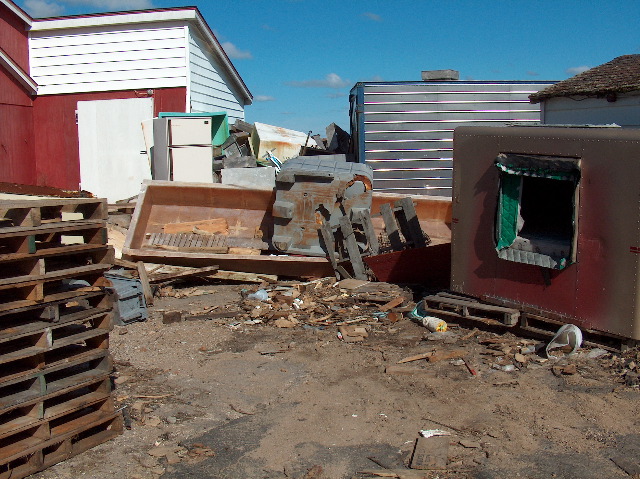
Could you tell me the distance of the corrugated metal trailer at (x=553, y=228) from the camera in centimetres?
641

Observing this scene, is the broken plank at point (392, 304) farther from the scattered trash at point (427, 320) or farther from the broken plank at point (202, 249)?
the broken plank at point (202, 249)

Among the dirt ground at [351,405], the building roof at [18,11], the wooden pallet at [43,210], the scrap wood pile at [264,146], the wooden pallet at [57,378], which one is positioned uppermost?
the building roof at [18,11]

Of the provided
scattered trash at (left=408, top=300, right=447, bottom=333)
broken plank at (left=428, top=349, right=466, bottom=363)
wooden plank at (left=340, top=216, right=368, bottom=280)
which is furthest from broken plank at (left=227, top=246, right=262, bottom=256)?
broken plank at (left=428, top=349, right=466, bottom=363)

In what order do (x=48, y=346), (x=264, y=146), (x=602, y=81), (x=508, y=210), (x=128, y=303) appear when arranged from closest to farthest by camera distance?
1. (x=48, y=346)
2. (x=508, y=210)
3. (x=128, y=303)
4. (x=602, y=81)
5. (x=264, y=146)

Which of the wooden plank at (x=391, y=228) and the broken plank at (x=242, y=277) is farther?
the broken plank at (x=242, y=277)

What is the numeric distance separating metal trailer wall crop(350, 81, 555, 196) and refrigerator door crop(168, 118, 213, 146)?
11.6ft

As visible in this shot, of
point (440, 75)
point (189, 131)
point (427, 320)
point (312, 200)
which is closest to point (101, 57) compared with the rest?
point (189, 131)

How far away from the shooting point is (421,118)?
50.1 feet

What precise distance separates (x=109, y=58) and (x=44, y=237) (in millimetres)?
10927

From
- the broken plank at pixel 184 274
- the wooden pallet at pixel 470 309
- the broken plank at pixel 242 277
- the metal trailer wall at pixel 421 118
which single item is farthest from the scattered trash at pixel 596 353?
the metal trailer wall at pixel 421 118

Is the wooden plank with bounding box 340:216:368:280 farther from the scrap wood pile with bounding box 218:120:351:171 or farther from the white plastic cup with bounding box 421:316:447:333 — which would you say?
the scrap wood pile with bounding box 218:120:351:171

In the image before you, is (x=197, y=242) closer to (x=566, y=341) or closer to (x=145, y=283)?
(x=145, y=283)

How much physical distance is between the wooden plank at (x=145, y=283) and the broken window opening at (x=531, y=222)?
464 cm

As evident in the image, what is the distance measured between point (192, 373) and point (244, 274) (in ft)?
12.3
